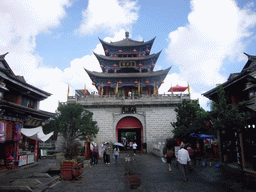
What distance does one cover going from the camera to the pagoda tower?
28562 millimetres

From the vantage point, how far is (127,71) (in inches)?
1243

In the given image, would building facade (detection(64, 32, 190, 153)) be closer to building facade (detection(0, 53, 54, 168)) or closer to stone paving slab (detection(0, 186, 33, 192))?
building facade (detection(0, 53, 54, 168))

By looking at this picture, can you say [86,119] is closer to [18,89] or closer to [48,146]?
[18,89]

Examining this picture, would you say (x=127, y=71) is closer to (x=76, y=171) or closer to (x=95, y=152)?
(x=95, y=152)

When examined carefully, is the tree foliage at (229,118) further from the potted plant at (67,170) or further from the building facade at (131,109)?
the building facade at (131,109)

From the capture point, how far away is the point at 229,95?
13.9 m

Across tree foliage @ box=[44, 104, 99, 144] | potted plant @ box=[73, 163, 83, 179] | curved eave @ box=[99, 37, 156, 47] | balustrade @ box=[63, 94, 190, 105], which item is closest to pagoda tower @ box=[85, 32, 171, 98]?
curved eave @ box=[99, 37, 156, 47]

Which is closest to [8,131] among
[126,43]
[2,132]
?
[2,132]

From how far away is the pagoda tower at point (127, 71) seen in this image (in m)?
28.6

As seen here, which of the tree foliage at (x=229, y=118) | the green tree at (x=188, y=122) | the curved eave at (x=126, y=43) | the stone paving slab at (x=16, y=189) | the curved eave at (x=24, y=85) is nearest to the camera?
the stone paving slab at (x=16, y=189)

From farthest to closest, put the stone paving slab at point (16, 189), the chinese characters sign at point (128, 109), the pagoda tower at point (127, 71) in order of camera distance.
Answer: the pagoda tower at point (127, 71) < the chinese characters sign at point (128, 109) < the stone paving slab at point (16, 189)

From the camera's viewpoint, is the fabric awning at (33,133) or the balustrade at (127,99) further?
the balustrade at (127,99)

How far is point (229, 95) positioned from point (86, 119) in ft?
41.3

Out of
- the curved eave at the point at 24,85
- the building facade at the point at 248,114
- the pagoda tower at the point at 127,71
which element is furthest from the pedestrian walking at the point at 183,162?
the pagoda tower at the point at 127,71
